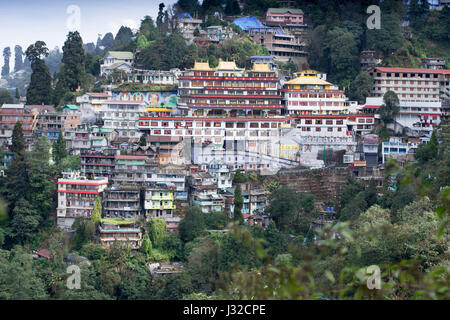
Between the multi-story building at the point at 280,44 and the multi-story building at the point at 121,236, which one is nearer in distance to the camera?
the multi-story building at the point at 121,236

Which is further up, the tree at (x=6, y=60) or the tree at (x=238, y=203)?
the tree at (x=6, y=60)

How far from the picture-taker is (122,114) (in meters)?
30.4

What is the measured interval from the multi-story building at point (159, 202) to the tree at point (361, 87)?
1158 cm

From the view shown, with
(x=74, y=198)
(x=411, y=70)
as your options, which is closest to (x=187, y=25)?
(x=411, y=70)

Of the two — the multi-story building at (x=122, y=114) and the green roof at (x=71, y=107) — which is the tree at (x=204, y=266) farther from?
the green roof at (x=71, y=107)

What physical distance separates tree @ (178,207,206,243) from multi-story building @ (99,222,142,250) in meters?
1.44

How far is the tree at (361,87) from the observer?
33.4m

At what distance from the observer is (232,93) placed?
1222 inches

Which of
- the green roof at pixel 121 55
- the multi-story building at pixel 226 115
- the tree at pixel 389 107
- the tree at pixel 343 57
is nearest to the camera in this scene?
the multi-story building at pixel 226 115

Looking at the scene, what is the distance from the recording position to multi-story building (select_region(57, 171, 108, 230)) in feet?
84.6

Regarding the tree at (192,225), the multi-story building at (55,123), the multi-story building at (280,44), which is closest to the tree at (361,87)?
the multi-story building at (280,44)

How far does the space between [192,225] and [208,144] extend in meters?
5.46

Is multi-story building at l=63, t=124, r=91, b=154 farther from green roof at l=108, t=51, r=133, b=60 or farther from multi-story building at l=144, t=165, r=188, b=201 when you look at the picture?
green roof at l=108, t=51, r=133, b=60
